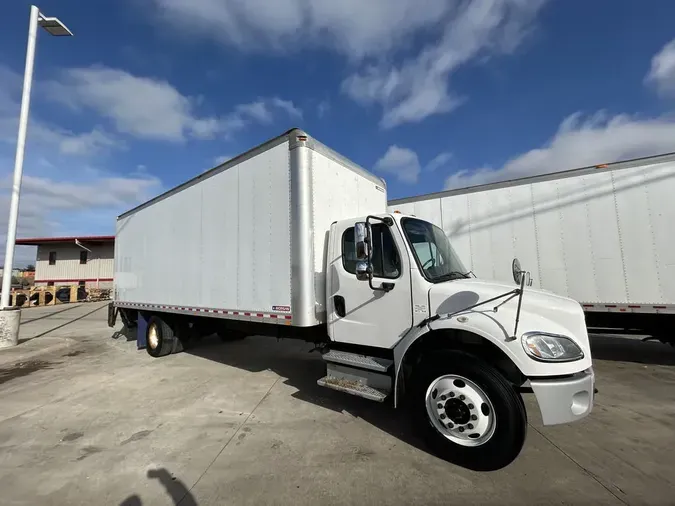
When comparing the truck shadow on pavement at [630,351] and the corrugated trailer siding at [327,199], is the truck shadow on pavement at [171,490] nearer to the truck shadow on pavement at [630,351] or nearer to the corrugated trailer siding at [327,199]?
the corrugated trailer siding at [327,199]

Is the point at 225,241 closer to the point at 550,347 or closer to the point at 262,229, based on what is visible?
the point at 262,229

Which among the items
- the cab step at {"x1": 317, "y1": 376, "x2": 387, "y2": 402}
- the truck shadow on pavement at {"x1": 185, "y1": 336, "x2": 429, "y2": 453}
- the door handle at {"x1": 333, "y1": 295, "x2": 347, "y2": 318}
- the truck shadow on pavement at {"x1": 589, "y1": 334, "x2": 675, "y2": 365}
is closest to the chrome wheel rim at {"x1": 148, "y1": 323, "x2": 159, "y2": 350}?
the truck shadow on pavement at {"x1": 185, "y1": 336, "x2": 429, "y2": 453}

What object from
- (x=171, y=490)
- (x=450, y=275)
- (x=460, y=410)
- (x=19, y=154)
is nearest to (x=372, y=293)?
(x=450, y=275)

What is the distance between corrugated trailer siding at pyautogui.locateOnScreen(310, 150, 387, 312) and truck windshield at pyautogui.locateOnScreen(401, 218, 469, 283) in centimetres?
118

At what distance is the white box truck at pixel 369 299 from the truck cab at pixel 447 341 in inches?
0.5

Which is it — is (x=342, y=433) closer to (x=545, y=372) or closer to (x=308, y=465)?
(x=308, y=465)

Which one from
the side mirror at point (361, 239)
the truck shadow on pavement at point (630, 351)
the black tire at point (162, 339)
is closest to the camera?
the side mirror at point (361, 239)

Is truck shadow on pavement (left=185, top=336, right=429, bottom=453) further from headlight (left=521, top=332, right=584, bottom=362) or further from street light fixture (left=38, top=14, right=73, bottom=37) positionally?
street light fixture (left=38, top=14, right=73, bottom=37)

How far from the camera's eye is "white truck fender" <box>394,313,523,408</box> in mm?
3000

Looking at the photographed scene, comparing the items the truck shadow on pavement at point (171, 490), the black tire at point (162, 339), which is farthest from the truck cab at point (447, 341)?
the black tire at point (162, 339)

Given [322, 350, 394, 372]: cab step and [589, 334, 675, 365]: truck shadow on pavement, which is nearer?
[322, 350, 394, 372]: cab step

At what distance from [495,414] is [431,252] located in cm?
189

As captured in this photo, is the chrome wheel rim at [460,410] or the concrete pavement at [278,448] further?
the chrome wheel rim at [460,410]

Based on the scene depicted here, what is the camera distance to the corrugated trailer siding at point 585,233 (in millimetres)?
5902
